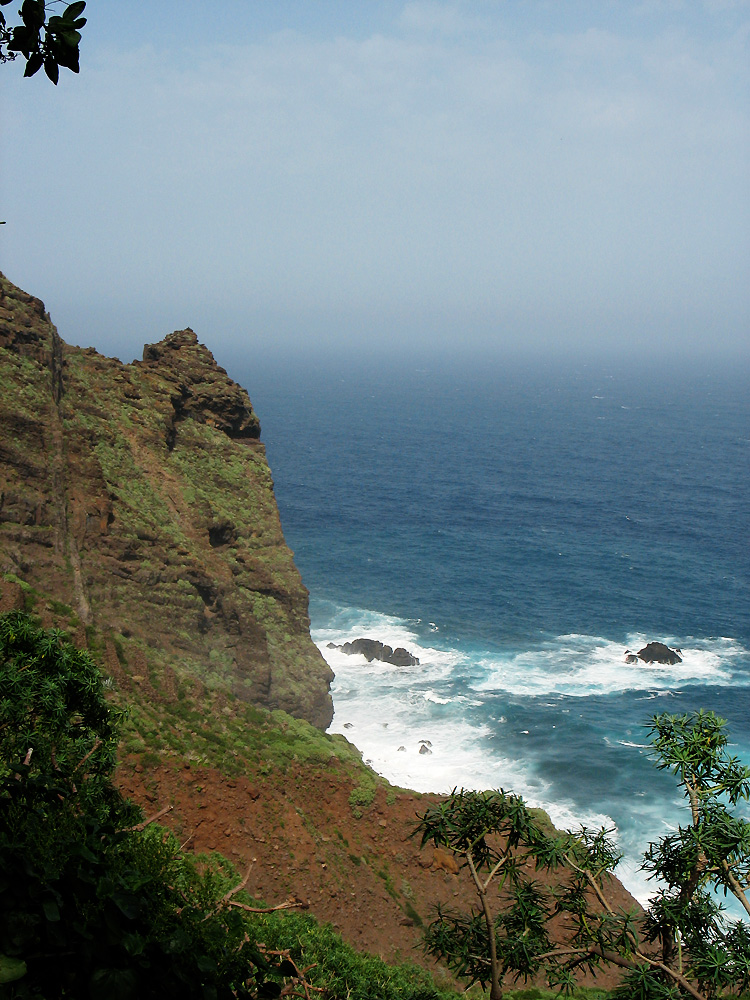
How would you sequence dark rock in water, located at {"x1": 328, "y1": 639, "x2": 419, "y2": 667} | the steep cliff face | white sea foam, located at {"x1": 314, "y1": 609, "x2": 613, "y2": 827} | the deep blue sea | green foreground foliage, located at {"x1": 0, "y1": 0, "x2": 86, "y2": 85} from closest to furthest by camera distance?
green foreground foliage, located at {"x1": 0, "y1": 0, "x2": 86, "y2": 85}, the steep cliff face, white sea foam, located at {"x1": 314, "y1": 609, "x2": 613, "y2": 827}, the deep blue sea, dark rock in water, located at {"x1": 328, "y1": 639, "x2": 419, "y2": 667}

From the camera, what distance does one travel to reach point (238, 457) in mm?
52000

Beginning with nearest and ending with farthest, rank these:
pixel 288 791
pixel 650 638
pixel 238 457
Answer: pixel 288 791
pixel 238 457
pixel 650 638

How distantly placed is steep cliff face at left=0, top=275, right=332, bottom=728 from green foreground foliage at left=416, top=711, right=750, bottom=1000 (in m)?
20.6

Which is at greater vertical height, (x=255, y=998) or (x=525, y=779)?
(x=255, y=998)

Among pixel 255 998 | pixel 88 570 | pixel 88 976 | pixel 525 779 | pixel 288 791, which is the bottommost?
pixel 525 779

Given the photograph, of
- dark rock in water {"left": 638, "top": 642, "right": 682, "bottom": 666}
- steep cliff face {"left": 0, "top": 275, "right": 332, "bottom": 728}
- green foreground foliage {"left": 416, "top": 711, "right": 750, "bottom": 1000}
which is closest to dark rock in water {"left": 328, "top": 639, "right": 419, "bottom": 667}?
steep cliff face {"left": 0, "top": 275, "right": 332, "bottom": 728}

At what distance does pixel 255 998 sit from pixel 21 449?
3329 cm

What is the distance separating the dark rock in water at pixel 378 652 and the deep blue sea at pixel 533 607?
71 centimetres

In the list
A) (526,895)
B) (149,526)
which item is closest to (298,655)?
(149,526)

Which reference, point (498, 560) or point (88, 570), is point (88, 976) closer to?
point (88, 570)

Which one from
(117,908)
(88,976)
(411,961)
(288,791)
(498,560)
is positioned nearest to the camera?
(88,976)

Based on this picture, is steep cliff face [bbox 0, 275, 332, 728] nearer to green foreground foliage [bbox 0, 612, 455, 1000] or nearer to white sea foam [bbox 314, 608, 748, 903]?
Result: white sea foam [bbox 314, 608, 748, 903]

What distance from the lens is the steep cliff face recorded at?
35.7 meters

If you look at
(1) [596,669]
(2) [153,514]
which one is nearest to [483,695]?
(1) [596,669]
